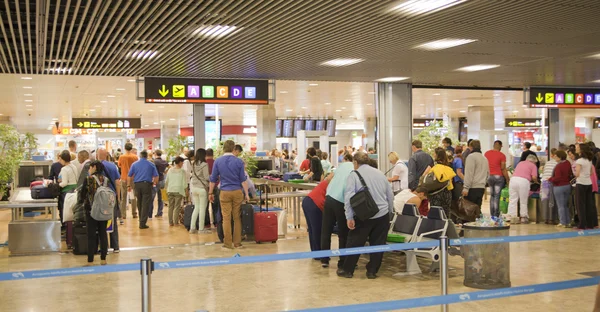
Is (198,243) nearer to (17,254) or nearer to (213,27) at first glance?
(17,254)

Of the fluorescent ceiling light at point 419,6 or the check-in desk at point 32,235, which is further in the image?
the check-in desk at point 32,235

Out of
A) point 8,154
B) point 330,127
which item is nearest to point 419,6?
point 8,154

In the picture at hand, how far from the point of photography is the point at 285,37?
28.2 ft

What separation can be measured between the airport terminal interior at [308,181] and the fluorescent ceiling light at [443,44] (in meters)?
0.03

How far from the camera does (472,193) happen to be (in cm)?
1215

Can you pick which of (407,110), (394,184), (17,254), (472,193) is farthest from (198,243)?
(407,110)

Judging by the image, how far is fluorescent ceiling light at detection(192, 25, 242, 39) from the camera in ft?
25.8

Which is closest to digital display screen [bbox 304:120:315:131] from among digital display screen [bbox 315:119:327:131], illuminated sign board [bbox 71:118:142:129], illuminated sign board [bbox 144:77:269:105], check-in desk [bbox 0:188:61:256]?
digital display screen [bbox 315:119:327:131]

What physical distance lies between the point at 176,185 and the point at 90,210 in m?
4.61

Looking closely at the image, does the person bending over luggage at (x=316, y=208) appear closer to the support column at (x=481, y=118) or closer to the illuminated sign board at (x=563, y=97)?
the illuminated sign board at (x=563, y=97)

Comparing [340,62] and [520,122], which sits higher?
[340,62]

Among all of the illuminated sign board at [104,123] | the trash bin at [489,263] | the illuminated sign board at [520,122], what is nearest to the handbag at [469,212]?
the trash bin at [489,263]

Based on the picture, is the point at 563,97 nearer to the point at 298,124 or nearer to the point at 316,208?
the point at 316,208

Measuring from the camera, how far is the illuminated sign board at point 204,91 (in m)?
12.1
